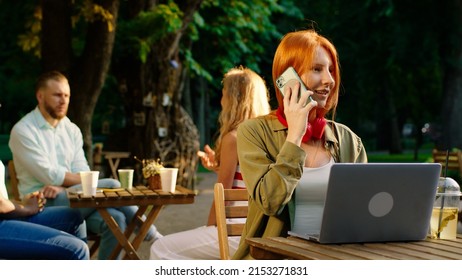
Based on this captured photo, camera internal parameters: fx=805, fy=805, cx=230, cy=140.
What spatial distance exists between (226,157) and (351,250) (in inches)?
87.2

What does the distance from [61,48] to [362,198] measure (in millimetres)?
8554

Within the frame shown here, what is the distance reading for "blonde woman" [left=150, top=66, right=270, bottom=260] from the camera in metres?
4.46

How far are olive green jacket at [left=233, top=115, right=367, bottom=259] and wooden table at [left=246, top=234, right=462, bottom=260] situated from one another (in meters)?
0.19

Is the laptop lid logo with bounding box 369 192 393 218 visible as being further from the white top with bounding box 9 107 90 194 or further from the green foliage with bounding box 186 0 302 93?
the green foliage with bounding box 186 0 302 93

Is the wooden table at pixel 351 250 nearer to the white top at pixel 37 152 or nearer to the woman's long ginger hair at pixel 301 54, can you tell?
the woman's long ginger hair at pixel 301 54

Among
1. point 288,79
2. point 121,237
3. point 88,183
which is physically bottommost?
point 121,237

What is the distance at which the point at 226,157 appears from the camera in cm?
488

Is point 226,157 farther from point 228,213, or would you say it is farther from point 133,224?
point 133,224

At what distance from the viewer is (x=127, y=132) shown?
15.2 metres

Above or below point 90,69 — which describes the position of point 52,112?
below

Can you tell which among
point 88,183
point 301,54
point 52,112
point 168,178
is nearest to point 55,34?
point 52,112

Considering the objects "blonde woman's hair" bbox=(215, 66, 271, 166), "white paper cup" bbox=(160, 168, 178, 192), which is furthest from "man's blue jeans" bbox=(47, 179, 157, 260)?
"blonde woman's hair" bbox=(215, 66, 271, 166)

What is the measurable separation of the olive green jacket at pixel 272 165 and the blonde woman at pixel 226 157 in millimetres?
1152

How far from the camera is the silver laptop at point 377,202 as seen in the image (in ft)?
8.82
